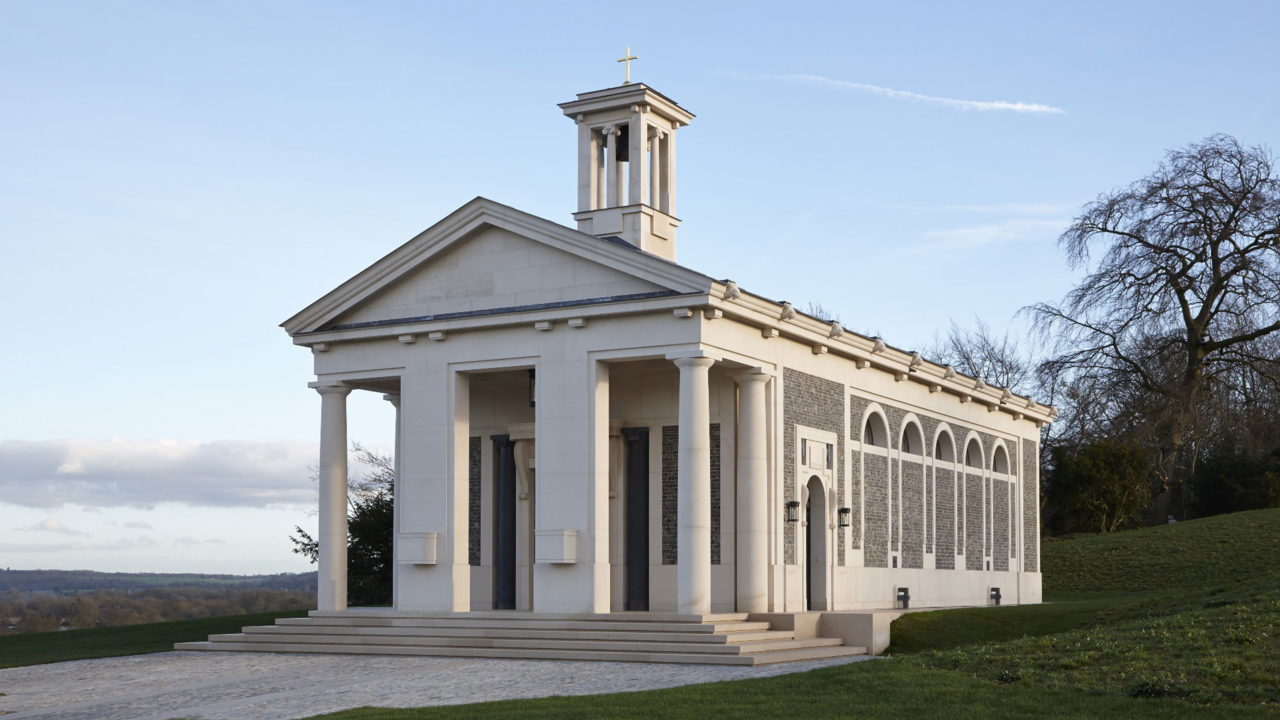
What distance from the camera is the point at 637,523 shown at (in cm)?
2711

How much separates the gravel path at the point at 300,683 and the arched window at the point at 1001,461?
59.8ft

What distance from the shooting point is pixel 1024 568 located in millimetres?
40156

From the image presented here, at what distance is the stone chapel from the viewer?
24.4 metres

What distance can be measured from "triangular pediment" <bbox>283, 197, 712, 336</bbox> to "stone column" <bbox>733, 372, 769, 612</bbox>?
3.12 meters

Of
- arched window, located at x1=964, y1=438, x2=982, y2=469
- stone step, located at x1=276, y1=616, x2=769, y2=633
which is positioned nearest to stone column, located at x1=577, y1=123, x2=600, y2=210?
stone step, located at x1=276, y1=616, x2=769, y2=633

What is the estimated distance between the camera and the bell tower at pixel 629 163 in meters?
28.7

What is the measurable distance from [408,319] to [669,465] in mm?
5808

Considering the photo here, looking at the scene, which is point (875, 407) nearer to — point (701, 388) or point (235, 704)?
point (701, 388)

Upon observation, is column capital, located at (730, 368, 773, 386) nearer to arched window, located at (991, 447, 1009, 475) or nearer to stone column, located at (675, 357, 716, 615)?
stone column, located at (675, 357, 716, 615)

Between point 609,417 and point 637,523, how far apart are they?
215 centimetres

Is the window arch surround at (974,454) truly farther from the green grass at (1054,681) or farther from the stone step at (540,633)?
the stone step at (540,633)

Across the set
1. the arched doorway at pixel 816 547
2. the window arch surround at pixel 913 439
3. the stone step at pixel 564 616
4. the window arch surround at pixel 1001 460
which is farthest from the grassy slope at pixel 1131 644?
the window arch surround at pixel 1001 460

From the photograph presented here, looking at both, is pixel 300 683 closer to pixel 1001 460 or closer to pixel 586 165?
pixel 586 165

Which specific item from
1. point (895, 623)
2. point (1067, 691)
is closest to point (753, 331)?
point (895, 623)
